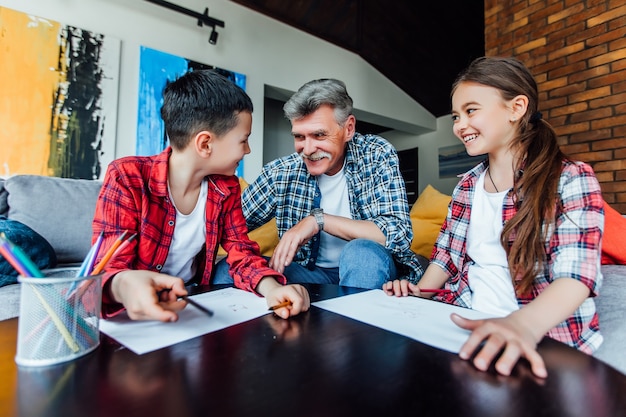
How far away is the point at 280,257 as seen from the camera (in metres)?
1.05

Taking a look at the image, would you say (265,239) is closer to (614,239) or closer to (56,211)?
(56,211)

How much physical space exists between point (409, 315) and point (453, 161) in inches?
215

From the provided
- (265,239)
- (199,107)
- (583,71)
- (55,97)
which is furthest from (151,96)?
(583,71)

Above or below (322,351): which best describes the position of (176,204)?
above

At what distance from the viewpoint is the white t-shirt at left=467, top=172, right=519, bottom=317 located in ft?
2.93

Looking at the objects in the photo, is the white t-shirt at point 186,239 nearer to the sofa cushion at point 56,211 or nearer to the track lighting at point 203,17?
the sofa cushion at point 56,211

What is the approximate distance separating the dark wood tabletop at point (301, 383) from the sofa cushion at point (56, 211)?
155 centimetres

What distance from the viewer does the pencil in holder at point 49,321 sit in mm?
410

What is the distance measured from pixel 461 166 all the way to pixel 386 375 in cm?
561

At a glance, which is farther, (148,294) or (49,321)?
(148,294)

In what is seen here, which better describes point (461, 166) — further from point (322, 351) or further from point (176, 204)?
point (322, 351)

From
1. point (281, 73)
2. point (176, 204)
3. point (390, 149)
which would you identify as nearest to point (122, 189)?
point (176, 204)

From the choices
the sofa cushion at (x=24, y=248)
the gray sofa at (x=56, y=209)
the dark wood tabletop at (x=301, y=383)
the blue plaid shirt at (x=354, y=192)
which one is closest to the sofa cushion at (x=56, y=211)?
the gray sofa at (x=56, y=209)

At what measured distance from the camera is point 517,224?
832mm
